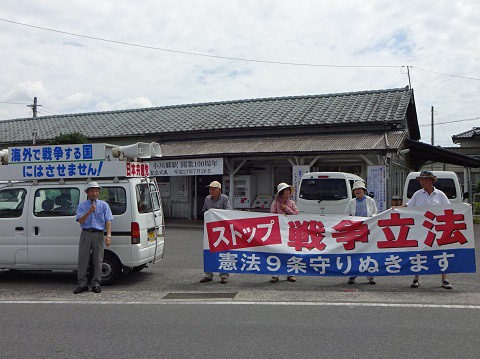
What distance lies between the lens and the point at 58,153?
818 cm

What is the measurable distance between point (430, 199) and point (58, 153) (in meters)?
6.08

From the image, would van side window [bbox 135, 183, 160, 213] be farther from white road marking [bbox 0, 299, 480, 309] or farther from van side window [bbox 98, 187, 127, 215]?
white road marking [bbox 0, 299, 480, 309]

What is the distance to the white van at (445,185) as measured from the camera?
562 inches

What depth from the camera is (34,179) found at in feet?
26.8

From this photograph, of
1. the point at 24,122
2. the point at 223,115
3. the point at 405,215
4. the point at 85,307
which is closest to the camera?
the point at 85,307

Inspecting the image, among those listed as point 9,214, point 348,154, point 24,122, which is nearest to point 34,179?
point 9,214

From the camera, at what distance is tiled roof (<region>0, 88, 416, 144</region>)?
21.1m

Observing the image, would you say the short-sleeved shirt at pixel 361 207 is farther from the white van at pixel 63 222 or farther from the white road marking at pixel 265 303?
the white van at pixel 63 222

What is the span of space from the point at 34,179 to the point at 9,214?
73 cm

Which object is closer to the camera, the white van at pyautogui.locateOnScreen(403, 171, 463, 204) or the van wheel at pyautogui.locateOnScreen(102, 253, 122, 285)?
the van wheel at pyautogui.locateOnScreen(102, 253, 122, 285)

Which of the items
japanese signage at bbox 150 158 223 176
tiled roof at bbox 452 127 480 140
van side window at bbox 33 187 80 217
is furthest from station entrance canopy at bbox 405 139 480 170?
van side window at bbox 33 187 80 217

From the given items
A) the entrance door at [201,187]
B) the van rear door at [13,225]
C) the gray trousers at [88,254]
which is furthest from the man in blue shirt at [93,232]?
the entrance door at [201,187]

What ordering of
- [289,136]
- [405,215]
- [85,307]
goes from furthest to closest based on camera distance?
[289,136] → [405,215] → [85,307]

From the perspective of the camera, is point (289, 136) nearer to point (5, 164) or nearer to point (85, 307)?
point (5, 164)
